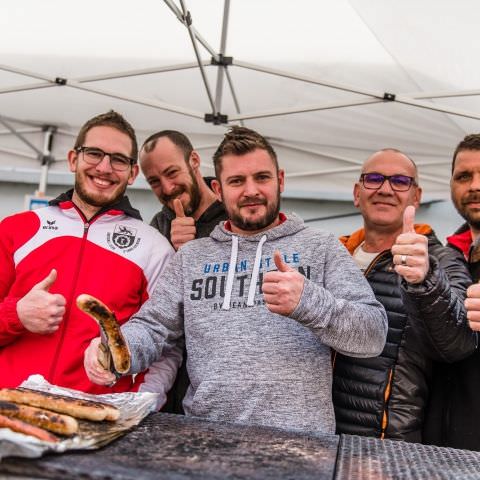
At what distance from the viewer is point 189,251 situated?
6.52 ft

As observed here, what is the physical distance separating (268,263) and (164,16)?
8.00ft

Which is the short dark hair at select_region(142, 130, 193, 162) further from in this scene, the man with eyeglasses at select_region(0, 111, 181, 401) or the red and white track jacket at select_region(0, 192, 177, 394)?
the red and white track jacket at select_region(0, 192, 177, 394)

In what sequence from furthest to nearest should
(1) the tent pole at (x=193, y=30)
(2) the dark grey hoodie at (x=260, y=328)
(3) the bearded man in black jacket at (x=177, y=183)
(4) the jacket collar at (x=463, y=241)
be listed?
(1) the tent pole at (x=193, y=30) < (3) the bearded man in black jacket at (x=177, y=183) < (4) the jacket collar at (x=463, y=241) < (2) the dark grey hoodie at (x=260, y=328)

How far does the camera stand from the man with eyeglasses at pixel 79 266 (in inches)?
69.3

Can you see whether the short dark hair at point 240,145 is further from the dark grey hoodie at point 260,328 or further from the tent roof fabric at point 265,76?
the tent roof fabric at point 265,76

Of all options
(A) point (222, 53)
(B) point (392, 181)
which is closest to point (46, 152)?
(A) point (222, 53)

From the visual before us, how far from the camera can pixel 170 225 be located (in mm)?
2680

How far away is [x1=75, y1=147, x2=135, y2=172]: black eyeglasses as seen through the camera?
6.84ft

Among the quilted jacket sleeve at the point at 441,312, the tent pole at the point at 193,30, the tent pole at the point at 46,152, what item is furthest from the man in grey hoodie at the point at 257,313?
the tent pole at the point at 46,152

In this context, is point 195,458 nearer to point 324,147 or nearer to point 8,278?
point 8,278

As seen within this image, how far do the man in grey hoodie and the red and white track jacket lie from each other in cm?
12

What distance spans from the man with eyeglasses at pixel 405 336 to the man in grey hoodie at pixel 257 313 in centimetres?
16

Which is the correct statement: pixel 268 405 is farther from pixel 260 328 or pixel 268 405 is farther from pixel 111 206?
pixel 111 206

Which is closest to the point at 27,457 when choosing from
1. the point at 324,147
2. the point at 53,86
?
the point at 53,86
